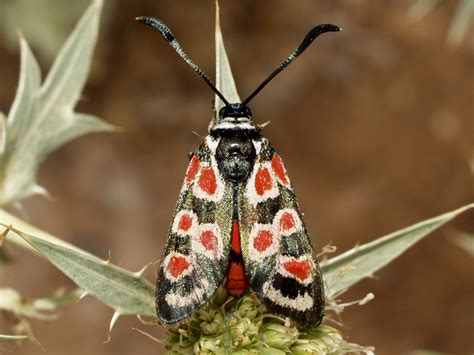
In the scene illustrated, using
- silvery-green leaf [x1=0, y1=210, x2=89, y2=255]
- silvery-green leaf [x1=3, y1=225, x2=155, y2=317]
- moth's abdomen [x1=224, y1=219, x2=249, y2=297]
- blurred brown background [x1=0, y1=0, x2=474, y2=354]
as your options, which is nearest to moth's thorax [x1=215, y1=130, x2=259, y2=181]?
moth's abdomen [x1=224, y1=219, x2=249, y2=297]

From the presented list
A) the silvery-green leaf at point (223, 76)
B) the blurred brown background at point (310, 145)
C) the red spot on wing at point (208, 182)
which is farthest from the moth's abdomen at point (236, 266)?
the blurred brown background at point (310, 145)

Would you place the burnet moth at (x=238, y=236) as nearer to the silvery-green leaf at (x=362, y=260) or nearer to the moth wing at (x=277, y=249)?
the moth wing at (x=277, y=249)

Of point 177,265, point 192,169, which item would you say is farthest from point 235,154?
point 177,265

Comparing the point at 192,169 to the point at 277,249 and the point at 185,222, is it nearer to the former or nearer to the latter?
the point at 185,222

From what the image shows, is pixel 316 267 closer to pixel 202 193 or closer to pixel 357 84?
pixel 202 193

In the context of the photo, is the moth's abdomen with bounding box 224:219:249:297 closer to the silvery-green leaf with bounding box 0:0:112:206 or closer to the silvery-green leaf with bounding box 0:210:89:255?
the silvery-green leaf with bounding box 0:210:89:255

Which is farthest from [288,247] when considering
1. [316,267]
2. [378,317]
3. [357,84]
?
[357,84]
